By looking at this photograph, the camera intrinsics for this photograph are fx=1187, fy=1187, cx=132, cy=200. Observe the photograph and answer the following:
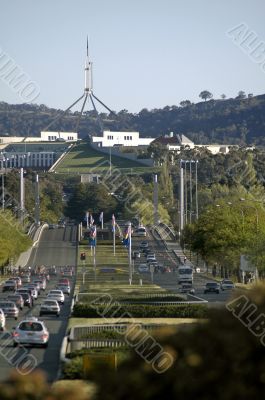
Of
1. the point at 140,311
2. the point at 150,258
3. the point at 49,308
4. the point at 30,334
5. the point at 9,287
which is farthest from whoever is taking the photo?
the point at 150,258

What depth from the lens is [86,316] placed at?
4166 cm

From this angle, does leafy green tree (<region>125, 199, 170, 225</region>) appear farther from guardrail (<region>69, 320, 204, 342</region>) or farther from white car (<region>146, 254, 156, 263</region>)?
guardrail (<region>69, 320, 204, 342</region>)

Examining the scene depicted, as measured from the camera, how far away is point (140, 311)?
40062 mm

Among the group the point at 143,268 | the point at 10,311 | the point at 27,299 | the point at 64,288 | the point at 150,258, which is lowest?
the point at 143,268

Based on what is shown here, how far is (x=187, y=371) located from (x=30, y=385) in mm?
1296

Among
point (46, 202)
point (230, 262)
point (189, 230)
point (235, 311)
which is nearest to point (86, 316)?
point (235, 311)

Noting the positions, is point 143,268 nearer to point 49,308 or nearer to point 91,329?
point 49,308

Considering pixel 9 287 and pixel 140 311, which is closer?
pixel 140 311

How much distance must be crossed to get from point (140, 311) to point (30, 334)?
337 inches

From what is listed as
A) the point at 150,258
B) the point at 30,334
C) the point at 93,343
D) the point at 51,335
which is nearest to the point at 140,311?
the point at 51,335

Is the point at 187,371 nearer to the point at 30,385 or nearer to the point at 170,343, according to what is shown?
the point at 170,343

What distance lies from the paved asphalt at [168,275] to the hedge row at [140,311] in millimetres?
12153

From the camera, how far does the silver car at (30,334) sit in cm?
3194

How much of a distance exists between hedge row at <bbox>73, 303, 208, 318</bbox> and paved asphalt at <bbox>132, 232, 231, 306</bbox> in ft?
39.9
